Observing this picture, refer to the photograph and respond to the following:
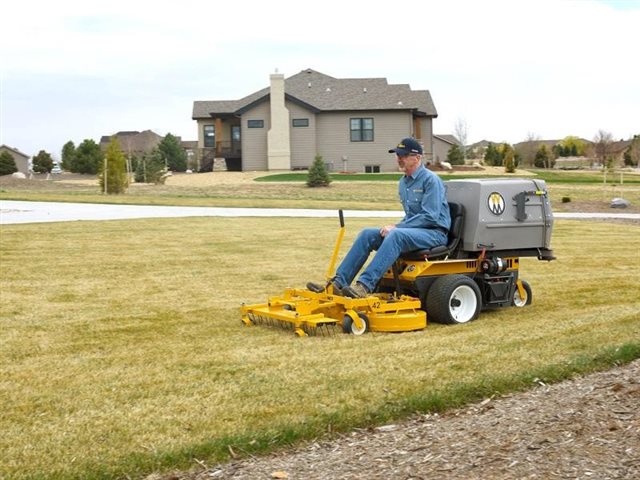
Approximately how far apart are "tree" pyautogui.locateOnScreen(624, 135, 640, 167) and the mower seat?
7251cm

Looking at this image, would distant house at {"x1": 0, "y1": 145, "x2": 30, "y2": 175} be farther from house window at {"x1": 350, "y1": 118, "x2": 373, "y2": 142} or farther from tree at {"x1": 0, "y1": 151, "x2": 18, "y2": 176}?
house window at {"x1": 350, "y1": 118, "x2": 373, "y2": 142}

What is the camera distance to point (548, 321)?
28.5ft

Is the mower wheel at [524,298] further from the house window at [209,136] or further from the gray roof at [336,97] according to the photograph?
the house window at [209,136]

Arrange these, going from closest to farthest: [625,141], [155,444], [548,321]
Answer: [155,444] → [548,321] → [625,141]

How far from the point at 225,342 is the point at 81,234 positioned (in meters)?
10.9

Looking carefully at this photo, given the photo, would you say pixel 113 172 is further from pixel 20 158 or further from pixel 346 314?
pixel 20 158

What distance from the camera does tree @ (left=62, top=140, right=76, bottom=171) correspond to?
71750 mm

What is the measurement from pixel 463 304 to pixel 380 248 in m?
1.12

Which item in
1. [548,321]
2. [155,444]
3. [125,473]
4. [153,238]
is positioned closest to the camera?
[125,473]

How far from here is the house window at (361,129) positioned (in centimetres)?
5300

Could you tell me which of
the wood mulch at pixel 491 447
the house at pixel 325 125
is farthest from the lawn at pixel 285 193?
the wood mulch at pixel 491 447

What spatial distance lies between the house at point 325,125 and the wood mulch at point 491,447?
4732cm

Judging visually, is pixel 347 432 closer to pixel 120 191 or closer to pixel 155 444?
pixel 155 444

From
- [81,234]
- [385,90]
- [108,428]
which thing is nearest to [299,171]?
[385,90]
